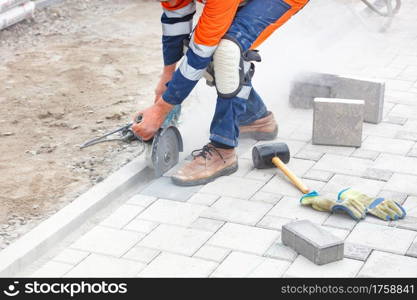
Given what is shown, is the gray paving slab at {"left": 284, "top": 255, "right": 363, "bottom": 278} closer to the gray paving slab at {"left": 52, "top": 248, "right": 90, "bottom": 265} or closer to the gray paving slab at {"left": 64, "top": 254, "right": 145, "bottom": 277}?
the gray paving slab at {"left": 64, "top": 254, "right": 145, "bottom": 277}

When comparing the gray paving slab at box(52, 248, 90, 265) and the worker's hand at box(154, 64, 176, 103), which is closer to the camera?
the gray paving slab at box(52, 248, 90, 265)

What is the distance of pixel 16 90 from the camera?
723 centimetres

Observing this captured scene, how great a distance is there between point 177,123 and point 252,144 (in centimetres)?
58

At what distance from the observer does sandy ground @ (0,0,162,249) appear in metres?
5.50

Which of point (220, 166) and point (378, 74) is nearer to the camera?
point (220, 166)

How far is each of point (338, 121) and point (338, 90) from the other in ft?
2.19

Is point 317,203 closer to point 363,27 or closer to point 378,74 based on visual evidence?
point 378,74

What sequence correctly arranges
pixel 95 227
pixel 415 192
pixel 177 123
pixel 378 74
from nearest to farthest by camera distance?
1. pixel 95 227
2. pixel 415 192
3. pixel 177 123
4. pixel 378 74

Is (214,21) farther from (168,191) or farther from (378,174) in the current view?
(378,174)

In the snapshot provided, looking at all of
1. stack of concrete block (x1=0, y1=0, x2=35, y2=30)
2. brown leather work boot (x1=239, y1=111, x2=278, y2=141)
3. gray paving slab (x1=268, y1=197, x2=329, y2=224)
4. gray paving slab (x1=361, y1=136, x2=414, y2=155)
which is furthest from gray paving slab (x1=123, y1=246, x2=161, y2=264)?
stack of concrete block (x1=0, y1=0, x2=35, y2=30)

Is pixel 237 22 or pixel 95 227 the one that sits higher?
pixel 237 22

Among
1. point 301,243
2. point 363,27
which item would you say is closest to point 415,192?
point 301,243

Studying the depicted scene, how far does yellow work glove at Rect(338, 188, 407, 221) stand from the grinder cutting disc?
1228mm

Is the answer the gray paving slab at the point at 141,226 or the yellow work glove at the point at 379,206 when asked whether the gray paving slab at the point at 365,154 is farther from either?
the gray paving slab at the point at 141,226
